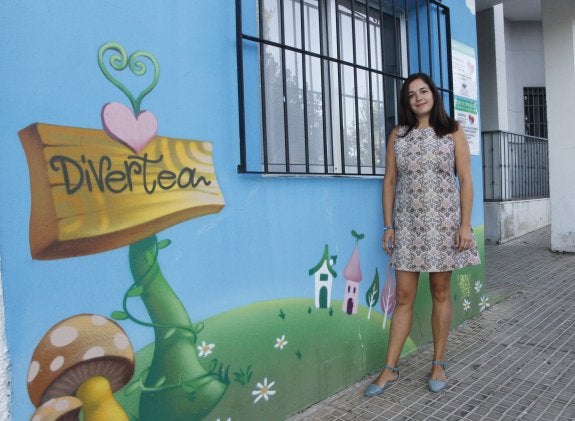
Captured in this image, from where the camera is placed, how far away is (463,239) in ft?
9.25

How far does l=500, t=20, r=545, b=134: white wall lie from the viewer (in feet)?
37.9

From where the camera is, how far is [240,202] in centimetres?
230

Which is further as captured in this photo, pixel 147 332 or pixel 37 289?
pixel 147 332

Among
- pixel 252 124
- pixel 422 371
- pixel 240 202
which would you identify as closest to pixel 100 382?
pixel 240 202

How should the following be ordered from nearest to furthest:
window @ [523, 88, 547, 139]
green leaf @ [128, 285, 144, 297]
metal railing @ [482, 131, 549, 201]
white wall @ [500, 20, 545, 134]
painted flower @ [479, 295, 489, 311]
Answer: green leaf @ [128, 285, 144, 297], painted flower @ [479, 295, 489, 311], metal railing @ [482, 131, 549, 201], white wall @ [500, 20, 545, 134], window @ [523, 88, 547, 139]

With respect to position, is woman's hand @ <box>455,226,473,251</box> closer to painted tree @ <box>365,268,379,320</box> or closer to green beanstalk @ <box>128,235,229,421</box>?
painted tree @ <box>365,268,379,320</box>

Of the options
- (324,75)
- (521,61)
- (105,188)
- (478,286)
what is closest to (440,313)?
(478,286)

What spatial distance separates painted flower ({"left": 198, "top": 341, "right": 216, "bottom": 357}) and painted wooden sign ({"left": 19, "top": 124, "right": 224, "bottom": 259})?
56cm

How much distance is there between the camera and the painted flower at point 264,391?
7.79 ft

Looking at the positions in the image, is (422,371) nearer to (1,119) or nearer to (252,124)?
(252,124)

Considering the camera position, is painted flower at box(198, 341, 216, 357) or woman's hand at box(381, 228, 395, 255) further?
woman's hand at box(381, 228, 395, 255)

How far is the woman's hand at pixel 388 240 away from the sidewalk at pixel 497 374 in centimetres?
82

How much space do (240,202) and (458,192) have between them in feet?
4.62

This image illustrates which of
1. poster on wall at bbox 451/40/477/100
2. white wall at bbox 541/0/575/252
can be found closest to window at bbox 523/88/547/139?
white wall at bbox 541/0/575/252
